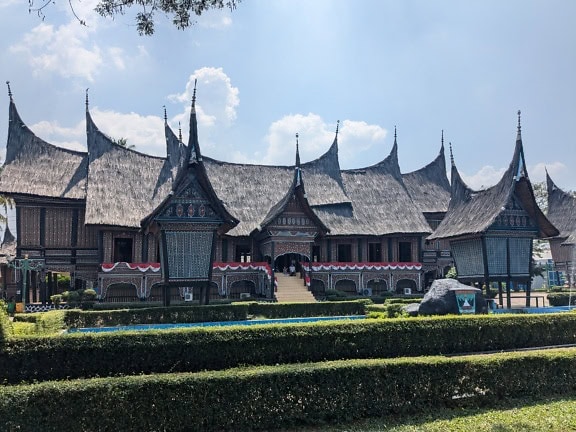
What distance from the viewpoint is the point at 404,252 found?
1414 inches

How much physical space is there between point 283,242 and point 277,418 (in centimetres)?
2040

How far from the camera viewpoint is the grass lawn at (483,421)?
8.09m

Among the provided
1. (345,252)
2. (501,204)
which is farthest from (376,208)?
(501,204)

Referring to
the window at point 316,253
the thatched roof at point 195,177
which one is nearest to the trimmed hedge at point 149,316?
the thatched roof at point 195,177

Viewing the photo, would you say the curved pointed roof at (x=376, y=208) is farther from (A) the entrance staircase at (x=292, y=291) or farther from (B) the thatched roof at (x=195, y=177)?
(B) the thatched roof at (x=195, y=177)

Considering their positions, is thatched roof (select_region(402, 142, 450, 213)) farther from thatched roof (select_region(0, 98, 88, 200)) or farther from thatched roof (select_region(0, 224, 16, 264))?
thatched roof (select_region(0, 224, 16, 264))

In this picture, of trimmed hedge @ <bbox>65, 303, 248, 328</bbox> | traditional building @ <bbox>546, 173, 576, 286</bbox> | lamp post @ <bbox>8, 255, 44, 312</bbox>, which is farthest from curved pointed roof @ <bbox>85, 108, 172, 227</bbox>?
traditional building @ <bbox>546, 173, 576, 286</bbox>

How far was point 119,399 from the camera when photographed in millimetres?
7758

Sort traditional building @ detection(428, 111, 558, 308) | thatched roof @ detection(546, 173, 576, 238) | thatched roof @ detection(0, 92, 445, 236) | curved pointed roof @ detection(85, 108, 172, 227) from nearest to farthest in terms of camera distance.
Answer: traditional building @ detection(428, 111, 558, 308) < curved pointed roof @ detection(85, 108, 172, 227) < thatched roof @ detection(0, 92, 445, 236) < thatched roof @ detection(546, 173, 576, 238)

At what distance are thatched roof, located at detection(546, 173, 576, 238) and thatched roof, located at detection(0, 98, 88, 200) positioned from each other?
114ft

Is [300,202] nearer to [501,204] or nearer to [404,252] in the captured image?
[501,204]

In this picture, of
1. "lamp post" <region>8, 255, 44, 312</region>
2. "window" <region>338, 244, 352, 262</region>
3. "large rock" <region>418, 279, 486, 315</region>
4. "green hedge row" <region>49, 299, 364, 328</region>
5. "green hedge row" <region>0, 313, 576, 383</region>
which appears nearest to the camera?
"green hedge row" <region>0, 313, 576, 383</region>

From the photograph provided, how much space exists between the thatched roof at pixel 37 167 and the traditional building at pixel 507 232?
2138cm

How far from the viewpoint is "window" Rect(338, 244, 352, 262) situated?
116ft
